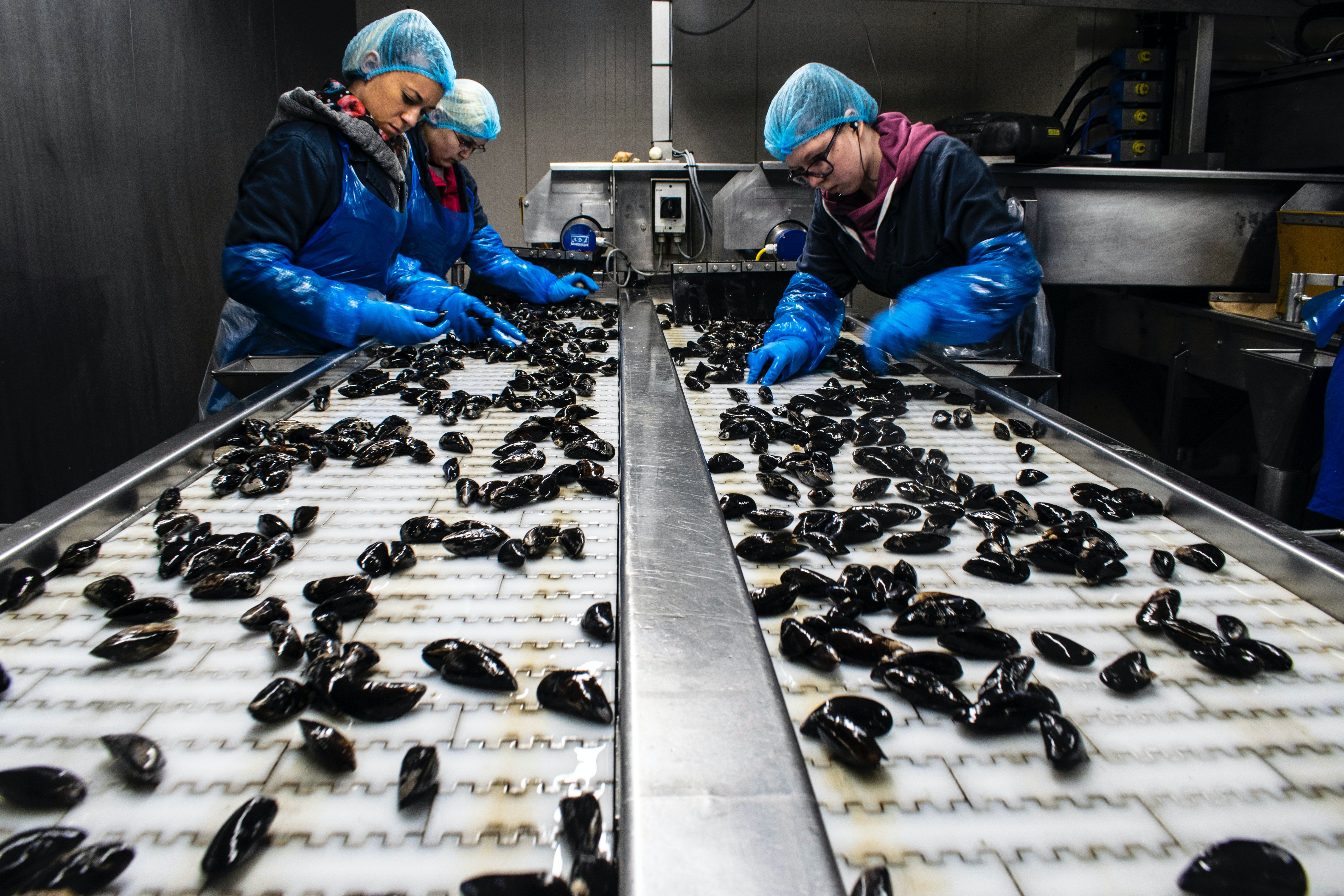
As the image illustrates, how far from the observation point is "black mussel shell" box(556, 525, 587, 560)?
0.93 m

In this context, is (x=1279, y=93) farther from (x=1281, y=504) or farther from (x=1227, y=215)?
(x=1281, y=504)

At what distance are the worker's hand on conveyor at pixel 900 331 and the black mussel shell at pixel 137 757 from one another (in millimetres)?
1700

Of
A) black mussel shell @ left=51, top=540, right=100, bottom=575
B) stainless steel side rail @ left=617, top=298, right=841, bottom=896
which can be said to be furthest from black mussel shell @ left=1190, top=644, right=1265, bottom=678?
black mussel shell @ left=51, top=540, right=100, bottom=575

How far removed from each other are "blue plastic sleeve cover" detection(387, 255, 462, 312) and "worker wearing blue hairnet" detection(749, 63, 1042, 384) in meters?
1.08

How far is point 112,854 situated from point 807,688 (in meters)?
0.51

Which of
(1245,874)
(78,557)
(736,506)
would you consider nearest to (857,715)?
(1245,874)

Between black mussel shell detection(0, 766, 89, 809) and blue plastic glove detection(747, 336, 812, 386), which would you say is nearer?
black mussel shell detection(0, 766, 89, 809)

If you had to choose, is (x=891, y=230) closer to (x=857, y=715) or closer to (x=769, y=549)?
(x=769, y=549)

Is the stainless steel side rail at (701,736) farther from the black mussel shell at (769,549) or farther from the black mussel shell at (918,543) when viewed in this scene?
the black mussel shell at (918,543)

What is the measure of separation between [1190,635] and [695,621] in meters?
0.47

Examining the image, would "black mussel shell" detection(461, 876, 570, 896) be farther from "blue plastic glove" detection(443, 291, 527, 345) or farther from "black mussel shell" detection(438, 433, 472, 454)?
"blue plastic glove" detection(443, 291, 527, 345)

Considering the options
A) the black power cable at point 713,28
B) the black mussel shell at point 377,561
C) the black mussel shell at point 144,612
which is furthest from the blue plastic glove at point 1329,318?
the black power cable at point 713,28

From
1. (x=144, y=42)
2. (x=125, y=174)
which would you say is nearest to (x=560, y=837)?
(x=125, y=174)

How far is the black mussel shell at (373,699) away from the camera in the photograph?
2.08 feet
